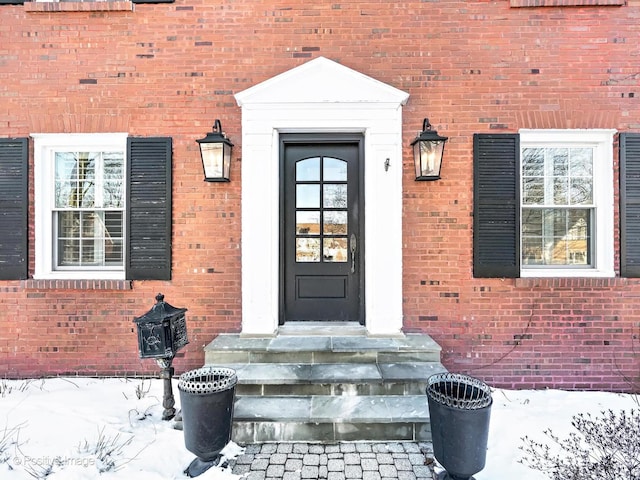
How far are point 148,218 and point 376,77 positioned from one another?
320cm

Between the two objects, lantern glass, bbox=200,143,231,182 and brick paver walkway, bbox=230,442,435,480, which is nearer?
brick paver walkway, bbox=230,442,435,480

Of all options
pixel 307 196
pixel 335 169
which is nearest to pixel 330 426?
pixel 307 196

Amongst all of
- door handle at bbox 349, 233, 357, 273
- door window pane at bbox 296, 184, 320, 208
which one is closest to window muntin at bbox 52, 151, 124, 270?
door window pane at bbox 296, 184, 320, 208

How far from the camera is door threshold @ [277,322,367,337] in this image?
420 cm

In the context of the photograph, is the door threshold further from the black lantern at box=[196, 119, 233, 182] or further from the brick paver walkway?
the black lantern at box=[196, 119, 233, 182]

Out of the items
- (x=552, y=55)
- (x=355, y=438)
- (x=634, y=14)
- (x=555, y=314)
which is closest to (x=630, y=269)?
(x=555, y=314)

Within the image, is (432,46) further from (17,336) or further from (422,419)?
(17,336)

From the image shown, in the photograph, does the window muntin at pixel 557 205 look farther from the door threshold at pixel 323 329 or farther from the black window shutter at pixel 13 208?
the black window shutter at pixel 13 208

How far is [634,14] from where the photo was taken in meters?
4.23

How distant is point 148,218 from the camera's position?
14.0 ft

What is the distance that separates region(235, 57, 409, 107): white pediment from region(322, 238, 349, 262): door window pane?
1.66 metres

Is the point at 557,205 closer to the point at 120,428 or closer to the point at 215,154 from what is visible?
the point at 215,154

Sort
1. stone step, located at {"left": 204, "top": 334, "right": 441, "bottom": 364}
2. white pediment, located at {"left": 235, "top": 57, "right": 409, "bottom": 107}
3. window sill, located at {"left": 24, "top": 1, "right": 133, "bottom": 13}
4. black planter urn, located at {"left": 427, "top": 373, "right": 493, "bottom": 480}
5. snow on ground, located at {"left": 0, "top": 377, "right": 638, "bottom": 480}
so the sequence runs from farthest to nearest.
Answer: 1. window sill, located at {"left": 24, "top": 1, "right": 133, "bottom": 13}
2. white pediment, located at {"left": 235, "top": 57, "right": 409, "bottom": 107}
3. stone step, located at {"left": 204, "top": 334, "right": 441, "bottom": 364}
4. snow on ground, located at {"left": 0, "top": 377, "right": 638, "bottom": 480}
5. black planter urn, located at {"left": 427, "top": 373, "right": 493, "bottom": 480}

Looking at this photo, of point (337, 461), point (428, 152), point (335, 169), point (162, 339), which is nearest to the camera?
point (337, 461)
